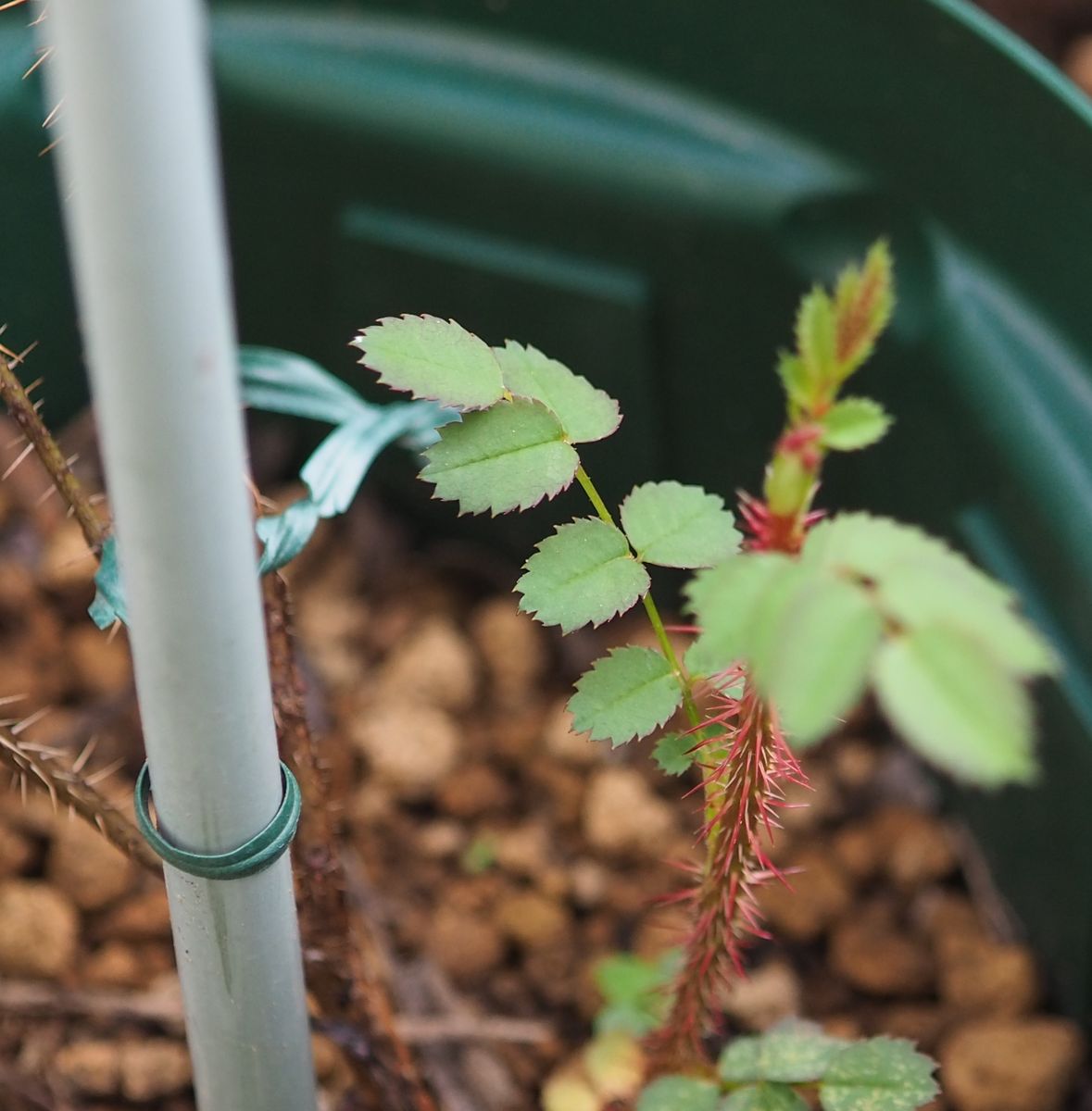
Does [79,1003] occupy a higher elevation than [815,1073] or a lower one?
higher

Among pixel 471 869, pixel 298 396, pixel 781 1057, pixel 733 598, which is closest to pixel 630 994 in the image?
pixel 471 869

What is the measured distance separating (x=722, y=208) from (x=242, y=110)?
45cm

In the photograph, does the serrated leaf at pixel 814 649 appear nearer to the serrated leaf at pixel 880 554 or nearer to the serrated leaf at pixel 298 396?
the serrated leaf at pixel 880 554

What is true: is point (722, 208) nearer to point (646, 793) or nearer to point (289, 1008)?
point (646, 793)

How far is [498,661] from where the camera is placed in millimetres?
1355

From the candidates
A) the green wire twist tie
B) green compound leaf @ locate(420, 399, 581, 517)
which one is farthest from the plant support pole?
green compound leaf @ locate(420, 399, 581, 517)

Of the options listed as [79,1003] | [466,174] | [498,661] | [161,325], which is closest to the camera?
[161,325]

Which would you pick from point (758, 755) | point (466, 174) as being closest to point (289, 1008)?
point (758, 755)

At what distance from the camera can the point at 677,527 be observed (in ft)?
1.85

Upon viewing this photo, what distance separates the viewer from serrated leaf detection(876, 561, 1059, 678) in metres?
0.36

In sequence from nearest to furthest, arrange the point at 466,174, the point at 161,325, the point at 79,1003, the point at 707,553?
the point at 161,325, the point at 707,553, the point at 79,1003, the point at 466,174

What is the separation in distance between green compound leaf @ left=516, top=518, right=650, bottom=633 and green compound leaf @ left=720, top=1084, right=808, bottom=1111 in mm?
262

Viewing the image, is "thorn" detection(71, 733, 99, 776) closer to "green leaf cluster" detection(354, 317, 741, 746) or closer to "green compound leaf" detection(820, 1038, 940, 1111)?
"green leaf cluster" detection(354, 317, 741, 746)

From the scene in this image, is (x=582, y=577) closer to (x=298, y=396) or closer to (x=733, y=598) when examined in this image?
(x=733, y=598)
